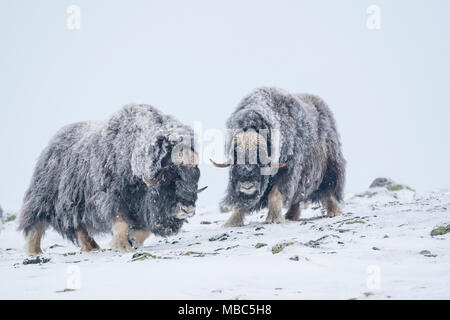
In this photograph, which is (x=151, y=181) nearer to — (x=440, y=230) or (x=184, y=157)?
(x=184, y=157)

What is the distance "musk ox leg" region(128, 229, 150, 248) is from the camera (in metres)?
6.81

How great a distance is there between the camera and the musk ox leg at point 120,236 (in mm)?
6500

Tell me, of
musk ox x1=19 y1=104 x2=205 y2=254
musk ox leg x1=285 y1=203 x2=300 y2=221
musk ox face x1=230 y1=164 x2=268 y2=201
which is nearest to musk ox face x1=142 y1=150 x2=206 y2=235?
musk ox x1=19 y1=104 x2=205 y2=254

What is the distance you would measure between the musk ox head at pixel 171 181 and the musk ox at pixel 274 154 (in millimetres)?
1141

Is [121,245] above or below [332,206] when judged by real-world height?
above

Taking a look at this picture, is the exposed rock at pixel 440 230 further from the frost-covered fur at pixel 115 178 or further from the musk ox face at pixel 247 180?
the musk ox face at pixel 247 180

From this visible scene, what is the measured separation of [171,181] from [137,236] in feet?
2.78

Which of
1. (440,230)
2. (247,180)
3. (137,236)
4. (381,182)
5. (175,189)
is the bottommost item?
(381,182)

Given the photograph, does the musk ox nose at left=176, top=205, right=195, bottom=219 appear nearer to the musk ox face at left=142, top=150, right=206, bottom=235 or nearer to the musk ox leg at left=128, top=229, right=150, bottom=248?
the musk ox face at left=142, top=150, right=206, bottom=235

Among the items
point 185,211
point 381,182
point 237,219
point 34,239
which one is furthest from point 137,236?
point 381,182

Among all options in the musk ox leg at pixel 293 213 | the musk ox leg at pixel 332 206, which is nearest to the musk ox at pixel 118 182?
the musk ox leg at pixel 293 213

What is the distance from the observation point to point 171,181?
6.42m

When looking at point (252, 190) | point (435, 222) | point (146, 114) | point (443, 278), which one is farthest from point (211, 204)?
point (443, 278)

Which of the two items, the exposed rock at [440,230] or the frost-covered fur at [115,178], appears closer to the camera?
the exposed rock at [440,230]
